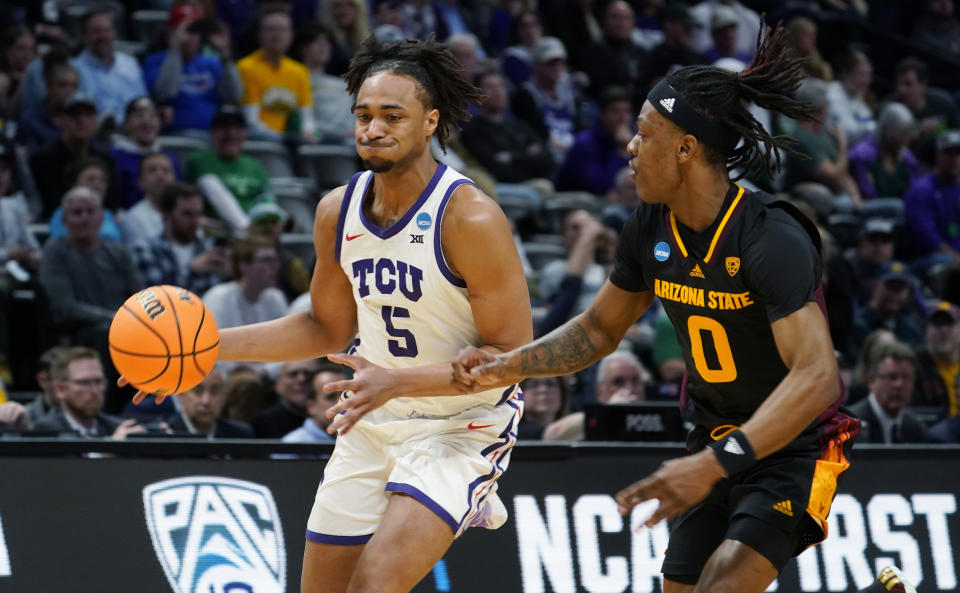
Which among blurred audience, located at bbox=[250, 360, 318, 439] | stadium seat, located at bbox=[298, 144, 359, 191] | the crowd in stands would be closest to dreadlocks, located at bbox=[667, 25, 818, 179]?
the crowd in stands

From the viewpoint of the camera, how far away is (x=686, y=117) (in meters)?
4.43

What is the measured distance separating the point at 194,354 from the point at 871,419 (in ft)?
17.0

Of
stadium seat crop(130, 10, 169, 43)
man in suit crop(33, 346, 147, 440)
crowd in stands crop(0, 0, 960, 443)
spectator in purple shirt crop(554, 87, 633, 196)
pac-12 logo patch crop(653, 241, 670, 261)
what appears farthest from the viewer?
spectator in purple shirt crop(554, 87, 633, 196)

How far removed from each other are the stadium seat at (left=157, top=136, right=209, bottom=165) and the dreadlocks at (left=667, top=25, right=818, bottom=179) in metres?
7.08

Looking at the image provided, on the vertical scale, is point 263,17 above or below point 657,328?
above

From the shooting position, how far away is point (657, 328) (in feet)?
32.6

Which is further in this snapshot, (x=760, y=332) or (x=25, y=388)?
(x=25, y=388)

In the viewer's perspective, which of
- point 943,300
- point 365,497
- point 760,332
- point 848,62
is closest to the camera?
point 760,332

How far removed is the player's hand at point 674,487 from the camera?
12.5 feet

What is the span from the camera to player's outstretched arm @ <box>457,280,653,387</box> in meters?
4.50

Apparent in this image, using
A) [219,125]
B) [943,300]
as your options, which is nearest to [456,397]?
[219,125]

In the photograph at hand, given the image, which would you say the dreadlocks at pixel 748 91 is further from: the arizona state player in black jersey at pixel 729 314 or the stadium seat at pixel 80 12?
the stadium seat at pixel 80 12

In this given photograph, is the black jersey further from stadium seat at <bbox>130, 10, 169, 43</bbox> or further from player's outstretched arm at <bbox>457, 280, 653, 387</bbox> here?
stadium seat at <bbox>130, 10, 169, 43</bbox>

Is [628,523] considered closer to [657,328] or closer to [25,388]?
[657,328]
